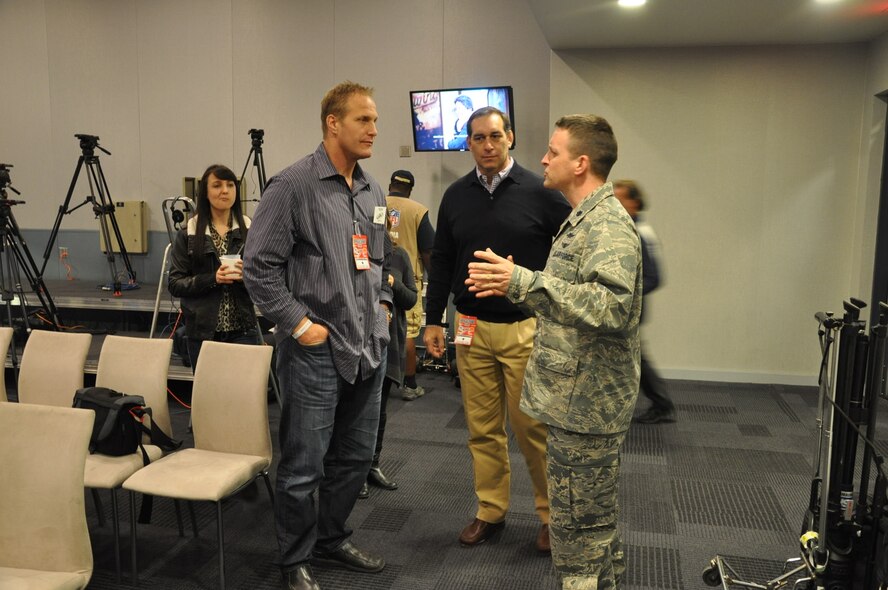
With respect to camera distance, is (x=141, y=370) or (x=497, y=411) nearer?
(x=497, y=411)

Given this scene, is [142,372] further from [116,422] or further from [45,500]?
[45,500]

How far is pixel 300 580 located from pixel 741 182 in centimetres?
443

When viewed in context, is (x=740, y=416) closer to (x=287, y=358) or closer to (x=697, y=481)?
(x=697, y=481)

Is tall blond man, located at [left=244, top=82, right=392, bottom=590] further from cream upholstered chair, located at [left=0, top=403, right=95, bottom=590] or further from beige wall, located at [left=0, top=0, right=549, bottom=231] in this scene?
beige wall, located at [left=0, top=0, right=549, bottom=231]

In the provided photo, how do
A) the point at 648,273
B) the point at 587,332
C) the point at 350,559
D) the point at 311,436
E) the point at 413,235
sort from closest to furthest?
the point at 587,332, the point at 311,436, the point at 350,559, the point at 648,273, the point at 413,235

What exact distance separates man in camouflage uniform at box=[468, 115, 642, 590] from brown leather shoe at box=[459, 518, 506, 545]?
34.6 inches

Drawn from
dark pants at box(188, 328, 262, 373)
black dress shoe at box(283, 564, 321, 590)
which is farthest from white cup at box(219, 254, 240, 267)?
black dress shoe at box(283, 564, 321, 590)

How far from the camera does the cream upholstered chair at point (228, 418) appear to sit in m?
2.56

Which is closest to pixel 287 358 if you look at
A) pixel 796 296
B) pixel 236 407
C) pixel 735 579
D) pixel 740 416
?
pixel 236 407

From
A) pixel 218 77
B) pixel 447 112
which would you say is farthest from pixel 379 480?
pixel 218 77

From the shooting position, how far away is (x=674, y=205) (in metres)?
5.50

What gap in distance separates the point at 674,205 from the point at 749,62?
1.14 meters

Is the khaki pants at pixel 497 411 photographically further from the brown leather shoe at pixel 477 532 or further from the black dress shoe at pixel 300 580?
the black dress shoe at pixel 300 580

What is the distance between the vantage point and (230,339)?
3.49 m
